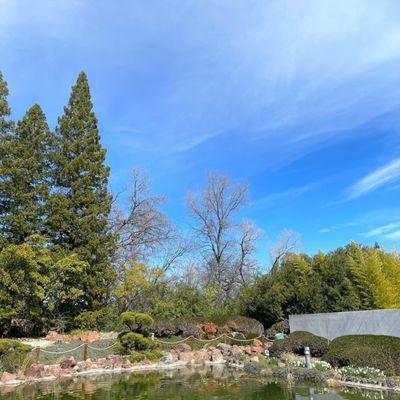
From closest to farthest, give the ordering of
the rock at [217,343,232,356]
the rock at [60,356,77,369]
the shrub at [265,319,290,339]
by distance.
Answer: the rock at [60,356,77,369], the rock at [217,343,232,356], the shrub at [265,319,290,339]

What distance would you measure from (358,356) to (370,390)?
1.55m

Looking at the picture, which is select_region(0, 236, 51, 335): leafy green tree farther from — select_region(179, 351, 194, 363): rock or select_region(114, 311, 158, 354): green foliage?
select_region(179, 351, 194, 363): rock

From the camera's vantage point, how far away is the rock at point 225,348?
53.3 feet

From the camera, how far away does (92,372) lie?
13273 mm

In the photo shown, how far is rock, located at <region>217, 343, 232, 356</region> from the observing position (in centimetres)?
1623

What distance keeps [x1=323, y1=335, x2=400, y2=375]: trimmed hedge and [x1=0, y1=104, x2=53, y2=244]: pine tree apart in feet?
49.3

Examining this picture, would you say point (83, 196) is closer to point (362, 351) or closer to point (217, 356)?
point (217, 356)

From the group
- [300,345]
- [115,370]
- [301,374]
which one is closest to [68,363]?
[115,370]

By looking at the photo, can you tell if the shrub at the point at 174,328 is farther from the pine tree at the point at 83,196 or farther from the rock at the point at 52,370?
the rock at the point at 52,370

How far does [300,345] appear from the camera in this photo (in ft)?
43.6

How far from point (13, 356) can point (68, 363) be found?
6.14 feet

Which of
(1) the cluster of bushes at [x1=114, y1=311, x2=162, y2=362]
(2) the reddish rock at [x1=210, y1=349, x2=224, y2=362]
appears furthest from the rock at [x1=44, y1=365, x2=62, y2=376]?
(2) the reddish rock at [x1=210, y1=349, x2=224, y2=362]

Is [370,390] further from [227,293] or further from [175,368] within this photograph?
[227,293]

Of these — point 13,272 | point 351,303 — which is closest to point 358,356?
point 351,303
